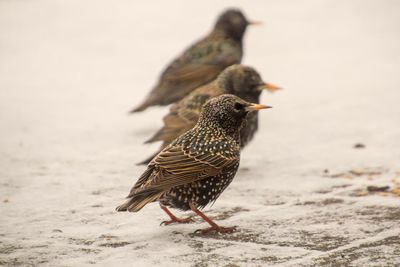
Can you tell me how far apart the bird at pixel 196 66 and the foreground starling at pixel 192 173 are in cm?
303

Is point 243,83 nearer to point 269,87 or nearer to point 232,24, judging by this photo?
point 269,87

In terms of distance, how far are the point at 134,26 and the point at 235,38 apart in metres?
3.78

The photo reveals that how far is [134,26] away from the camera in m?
13.1

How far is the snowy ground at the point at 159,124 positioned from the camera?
5.23 metres

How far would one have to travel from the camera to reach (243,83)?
7.74 meters

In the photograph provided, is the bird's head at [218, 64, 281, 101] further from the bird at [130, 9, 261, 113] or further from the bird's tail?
the bird's tail

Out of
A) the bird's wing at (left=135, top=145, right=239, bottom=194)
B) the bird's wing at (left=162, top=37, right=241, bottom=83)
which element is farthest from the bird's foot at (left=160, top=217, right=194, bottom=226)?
the bird's wing at (left=162, top=37, right=241, bottom=83)

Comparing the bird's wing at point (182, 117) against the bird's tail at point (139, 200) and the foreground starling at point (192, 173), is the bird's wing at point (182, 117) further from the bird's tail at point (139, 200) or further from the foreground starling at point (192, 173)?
the bird's tail at point (139, 200)

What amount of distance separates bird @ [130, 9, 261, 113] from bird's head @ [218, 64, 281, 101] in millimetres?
1183

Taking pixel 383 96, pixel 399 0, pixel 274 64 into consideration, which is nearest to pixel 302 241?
pixel 383 96

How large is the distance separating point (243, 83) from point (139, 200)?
2745 millimetres

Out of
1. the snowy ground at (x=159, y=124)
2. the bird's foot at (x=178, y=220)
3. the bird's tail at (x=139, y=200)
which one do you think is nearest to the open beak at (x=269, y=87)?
the snowy ground at (x=159, y=124)

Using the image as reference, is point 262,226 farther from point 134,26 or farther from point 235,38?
point 134,26

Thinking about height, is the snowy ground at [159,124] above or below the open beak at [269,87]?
below
